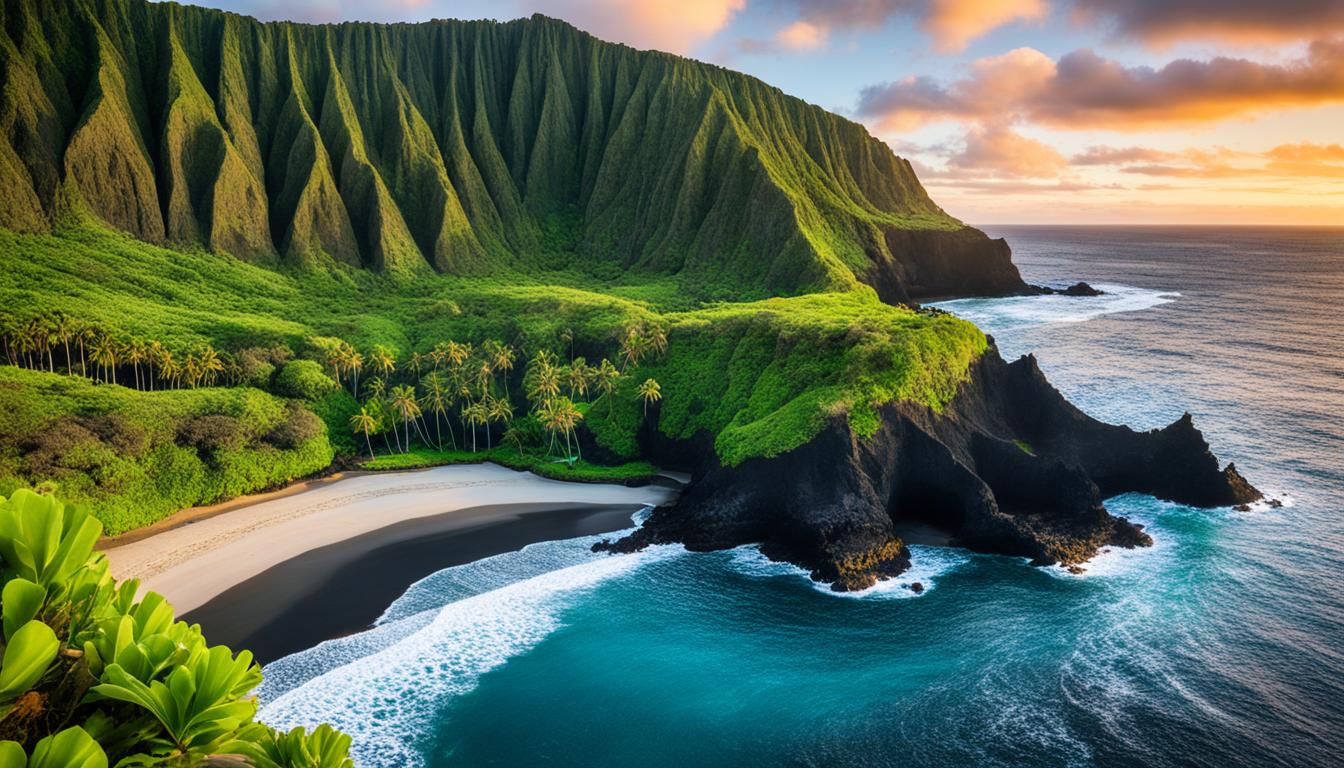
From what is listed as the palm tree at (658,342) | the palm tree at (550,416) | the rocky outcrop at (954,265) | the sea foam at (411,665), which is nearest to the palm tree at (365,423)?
the palm tree at (550,416)

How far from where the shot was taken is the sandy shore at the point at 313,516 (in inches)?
1928

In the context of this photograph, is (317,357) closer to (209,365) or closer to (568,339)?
(209,365)

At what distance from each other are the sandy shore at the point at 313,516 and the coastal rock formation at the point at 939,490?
33.6ft

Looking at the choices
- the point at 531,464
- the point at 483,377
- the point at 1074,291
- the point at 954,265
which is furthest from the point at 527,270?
the point at 1074,291

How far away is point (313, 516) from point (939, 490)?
4730cm

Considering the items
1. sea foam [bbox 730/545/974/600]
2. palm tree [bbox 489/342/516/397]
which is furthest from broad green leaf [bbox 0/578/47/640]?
palm tree [bbox 489/342/516/397]

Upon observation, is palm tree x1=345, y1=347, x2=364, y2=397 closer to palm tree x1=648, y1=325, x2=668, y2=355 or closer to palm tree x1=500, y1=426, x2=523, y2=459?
palm tree x1=500, y1=426, x2=523, y2=459

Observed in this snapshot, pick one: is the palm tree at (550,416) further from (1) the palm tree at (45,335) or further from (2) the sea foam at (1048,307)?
(2) the sea foam at (1048,307)

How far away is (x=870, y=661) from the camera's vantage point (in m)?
40.8

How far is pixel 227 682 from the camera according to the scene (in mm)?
6430

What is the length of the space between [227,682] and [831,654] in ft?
128

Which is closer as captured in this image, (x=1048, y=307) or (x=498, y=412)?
(x=498, y=412)

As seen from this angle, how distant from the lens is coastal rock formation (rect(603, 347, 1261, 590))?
52.2 m

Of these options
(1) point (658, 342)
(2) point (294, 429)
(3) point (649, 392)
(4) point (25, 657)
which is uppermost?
(4) point (25, 657)
